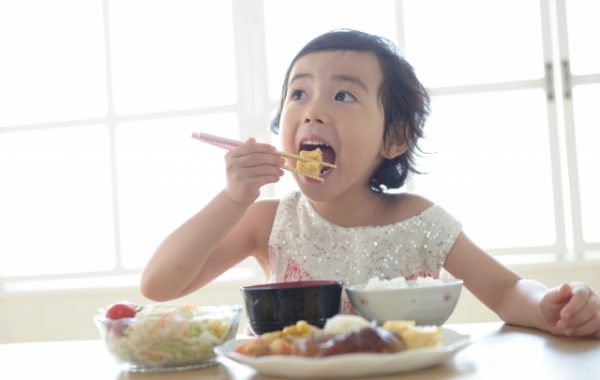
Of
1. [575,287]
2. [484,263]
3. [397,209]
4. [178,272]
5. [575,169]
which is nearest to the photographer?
[575,287]

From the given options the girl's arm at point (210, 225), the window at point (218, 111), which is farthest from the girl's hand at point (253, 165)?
the window at point (218, 111)

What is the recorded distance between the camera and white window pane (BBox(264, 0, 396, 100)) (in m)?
2.62

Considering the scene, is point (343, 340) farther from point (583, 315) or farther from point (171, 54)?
point (171, 54)

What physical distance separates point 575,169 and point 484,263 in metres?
1.19

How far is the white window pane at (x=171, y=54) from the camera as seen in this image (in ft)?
8.94

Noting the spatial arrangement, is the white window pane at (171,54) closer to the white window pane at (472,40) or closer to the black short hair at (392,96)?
the white window pane at (472,40)

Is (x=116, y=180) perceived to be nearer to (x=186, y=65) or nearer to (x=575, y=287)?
(x=186, y=65)

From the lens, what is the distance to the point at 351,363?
0.66m

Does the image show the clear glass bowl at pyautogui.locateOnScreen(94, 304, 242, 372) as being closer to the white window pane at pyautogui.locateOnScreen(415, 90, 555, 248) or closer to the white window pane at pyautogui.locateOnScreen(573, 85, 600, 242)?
the white window pane at pyautogui.locateOnScreen(415, 90, 555, 248)

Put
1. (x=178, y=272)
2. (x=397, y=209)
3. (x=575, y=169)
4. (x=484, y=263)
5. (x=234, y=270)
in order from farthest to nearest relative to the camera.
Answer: (x=234, y=270)
(x=575, y=169)
(x=397, y=209)
(x=484, y=263)
(x=178, y=272)

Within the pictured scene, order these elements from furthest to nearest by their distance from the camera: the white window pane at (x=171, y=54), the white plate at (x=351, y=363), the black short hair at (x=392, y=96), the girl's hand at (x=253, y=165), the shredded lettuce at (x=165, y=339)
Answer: the white window pane at (x=171, y=54) → the black short hair at (x=392, y=96) → the girl's hand at (x=253, y=165) → the shredded lettuce at (x=165, y=339) → the white plate at (x=351, y=363)

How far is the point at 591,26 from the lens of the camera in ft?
8.20

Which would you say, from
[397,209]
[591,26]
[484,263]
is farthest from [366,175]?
[591,26]

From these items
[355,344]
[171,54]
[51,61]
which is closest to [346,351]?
[355,344]
